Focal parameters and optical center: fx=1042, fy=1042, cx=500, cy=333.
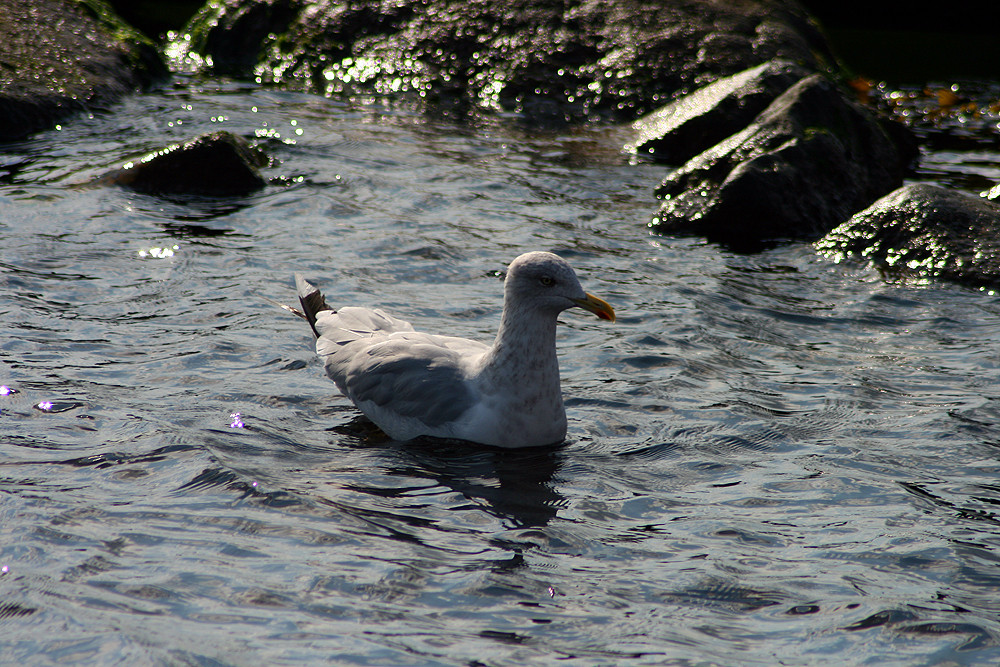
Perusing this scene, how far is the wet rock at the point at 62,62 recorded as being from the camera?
1243cm

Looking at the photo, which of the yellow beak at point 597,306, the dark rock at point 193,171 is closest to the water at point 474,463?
the dark rock at point 193,171

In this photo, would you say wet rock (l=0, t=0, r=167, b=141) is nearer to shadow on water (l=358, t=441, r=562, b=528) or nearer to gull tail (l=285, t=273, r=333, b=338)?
gull tail (l=285, t=273, r=333, b=338)

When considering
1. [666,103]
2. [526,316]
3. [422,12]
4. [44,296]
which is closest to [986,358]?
[526,316]

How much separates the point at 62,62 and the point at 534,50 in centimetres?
653

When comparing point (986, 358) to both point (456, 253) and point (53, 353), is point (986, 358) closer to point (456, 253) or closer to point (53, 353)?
point (456, 253)

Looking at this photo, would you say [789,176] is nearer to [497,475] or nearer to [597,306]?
[597,306]

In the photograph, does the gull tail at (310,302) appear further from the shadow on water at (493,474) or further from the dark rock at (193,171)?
the dark rock at (193,171)

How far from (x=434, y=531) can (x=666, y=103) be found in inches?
431

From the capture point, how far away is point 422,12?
16203mm

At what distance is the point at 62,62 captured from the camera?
1366 centimetres

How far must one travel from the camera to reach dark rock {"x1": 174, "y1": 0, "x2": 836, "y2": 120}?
48.7ft

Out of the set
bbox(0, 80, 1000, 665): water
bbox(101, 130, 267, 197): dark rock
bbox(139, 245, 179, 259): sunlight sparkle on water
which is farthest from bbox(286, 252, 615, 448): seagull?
bbox(101, 130, 267, 197): dark rock

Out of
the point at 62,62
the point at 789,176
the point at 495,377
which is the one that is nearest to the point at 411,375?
the point at 495,377

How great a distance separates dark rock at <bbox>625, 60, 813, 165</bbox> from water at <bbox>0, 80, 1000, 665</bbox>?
10.1 ft
